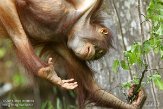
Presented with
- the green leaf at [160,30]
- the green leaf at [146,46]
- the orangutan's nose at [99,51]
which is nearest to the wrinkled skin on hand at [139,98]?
the orangutan's nose at [99,51]

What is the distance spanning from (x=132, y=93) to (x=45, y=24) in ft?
2.26

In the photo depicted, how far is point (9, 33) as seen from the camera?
11.5ft

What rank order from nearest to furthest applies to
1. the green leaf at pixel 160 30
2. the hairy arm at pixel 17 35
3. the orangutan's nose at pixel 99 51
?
the green leaf at pixel 160 30 < the hairy arm at pixel 17 35 < the orangutan's nose at pixel 99 51

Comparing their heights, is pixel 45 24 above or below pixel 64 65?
above

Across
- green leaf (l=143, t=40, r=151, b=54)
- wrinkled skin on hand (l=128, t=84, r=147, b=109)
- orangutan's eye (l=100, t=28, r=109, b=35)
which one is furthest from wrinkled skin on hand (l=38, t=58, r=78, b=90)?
wrinkled skin on hand (l=128, t=84, r=147, b=109)

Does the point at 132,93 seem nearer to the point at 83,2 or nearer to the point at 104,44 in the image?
the point at 104,44

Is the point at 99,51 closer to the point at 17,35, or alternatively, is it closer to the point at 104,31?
the point at 104,31

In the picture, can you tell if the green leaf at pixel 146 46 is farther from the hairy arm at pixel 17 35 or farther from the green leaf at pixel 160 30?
the hairy arm at pixel 17 35

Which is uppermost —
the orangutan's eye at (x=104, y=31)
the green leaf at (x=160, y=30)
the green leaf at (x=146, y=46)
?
the orangutan's eye at (x=104, y=31)

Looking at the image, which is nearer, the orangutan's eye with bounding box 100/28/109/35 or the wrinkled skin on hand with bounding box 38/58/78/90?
the wrinkled skin on hand with bounding box 38/58/78/90

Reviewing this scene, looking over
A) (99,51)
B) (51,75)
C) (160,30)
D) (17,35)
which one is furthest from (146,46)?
(17,35)

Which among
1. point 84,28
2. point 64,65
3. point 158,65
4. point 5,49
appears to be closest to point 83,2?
point 84,28

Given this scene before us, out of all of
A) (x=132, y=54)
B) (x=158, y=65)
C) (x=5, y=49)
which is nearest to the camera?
(x=132, y=54)

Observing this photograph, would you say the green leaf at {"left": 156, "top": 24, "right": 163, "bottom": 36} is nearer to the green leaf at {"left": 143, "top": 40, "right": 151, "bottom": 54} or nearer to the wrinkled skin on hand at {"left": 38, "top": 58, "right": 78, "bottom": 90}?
the green leaf at {"left": 143, "top": 40, "right": 151, "bottom": 54}
